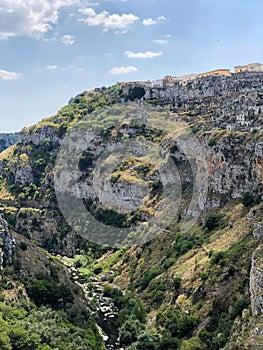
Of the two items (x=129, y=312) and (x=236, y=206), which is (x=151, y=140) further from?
(x=129, y=312)

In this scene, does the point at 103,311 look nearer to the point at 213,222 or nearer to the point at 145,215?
the point at 213,222

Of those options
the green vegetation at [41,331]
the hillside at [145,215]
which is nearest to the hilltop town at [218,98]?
the hillside at [145,215]

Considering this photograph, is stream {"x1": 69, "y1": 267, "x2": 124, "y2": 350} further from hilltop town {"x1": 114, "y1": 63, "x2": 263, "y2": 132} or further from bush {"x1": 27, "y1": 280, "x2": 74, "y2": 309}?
hilltop town {"x1": 114, "y1": 63, "x2": 263, "y2": 132}

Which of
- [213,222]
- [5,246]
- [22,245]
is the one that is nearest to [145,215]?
[213,222]

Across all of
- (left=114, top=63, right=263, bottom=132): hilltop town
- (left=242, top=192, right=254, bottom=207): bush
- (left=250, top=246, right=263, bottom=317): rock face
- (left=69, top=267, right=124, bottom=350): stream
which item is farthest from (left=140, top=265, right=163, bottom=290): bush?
(left=114, top=63, right=263, bottom=132): hilltop town

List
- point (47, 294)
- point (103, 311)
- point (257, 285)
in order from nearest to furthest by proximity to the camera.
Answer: point (257, 285) → point (47, 294) → point (103, 311)

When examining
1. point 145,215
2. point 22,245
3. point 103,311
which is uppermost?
point 22,245
